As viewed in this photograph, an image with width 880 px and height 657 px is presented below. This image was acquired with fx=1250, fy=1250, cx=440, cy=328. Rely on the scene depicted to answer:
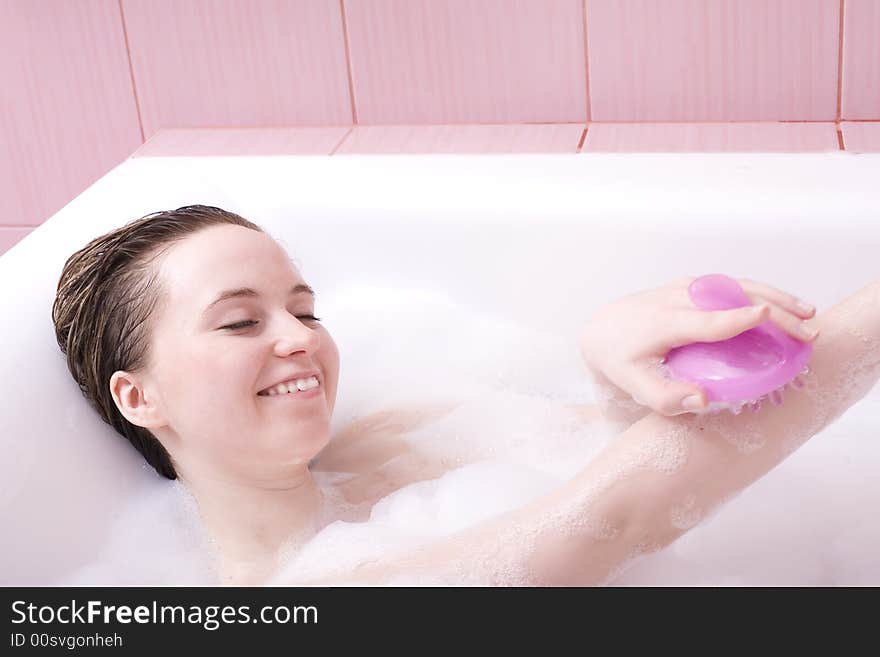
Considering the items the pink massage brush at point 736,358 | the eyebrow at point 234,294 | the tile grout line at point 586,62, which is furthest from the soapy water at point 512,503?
the tile grout line at point 586,62

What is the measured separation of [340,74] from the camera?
1789 mm

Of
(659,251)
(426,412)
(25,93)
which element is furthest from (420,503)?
(25,93)

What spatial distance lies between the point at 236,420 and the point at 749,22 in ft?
2.83

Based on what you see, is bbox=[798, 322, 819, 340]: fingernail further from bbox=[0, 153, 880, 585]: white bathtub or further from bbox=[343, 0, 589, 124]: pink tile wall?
bbox=[343, 0, 589, 124]: pink tile wall

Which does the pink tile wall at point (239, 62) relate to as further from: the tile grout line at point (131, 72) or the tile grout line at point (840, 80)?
the tile grout line at point (840, 80)

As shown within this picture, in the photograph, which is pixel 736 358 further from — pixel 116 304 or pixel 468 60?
pixel 468 60

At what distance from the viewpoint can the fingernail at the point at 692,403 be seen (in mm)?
985

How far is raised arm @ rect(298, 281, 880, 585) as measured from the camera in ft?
Result: 3.42

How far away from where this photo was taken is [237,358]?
1.20 meters

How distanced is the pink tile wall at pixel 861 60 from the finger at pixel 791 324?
2.33 ft

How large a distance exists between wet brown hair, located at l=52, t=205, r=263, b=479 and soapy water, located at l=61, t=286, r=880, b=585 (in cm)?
13

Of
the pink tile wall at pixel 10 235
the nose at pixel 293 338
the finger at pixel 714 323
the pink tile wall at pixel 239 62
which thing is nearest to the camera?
the finger at pixel 714 323

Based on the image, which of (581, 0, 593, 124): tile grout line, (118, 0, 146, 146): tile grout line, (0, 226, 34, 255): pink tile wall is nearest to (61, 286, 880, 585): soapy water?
(581, 0, 593, 124): tile grout line

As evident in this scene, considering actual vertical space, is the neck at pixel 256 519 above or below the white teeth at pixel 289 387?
below
